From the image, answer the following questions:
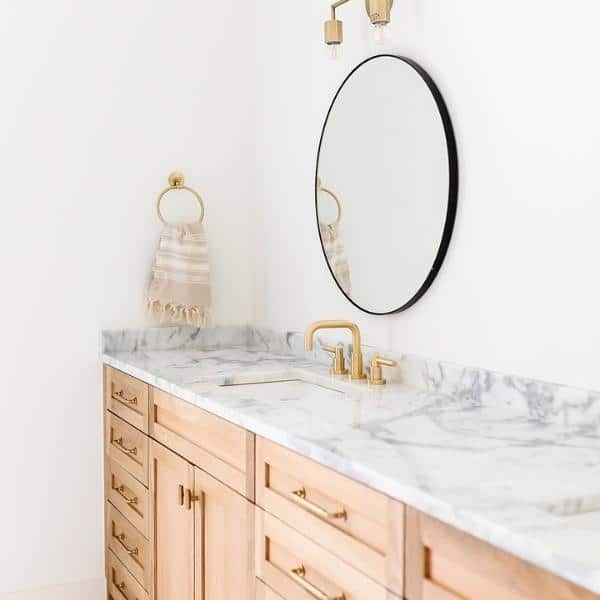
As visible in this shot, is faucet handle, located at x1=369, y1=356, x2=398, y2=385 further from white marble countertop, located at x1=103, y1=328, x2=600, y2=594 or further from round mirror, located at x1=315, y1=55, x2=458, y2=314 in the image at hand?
round mirror, located at x1=315, y1=55, x2=458, y2=314

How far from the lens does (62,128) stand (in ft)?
9.10

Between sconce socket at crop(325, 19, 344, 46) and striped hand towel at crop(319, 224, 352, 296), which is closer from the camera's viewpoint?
sconce socket at crop(325, 19, 344, 46)

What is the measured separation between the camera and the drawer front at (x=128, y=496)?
247cm

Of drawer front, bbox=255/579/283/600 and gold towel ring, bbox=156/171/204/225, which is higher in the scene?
gold towel ring, bbox=156/171/204/225

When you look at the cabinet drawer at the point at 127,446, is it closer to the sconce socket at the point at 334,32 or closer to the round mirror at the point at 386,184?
the round mirror at the point at 386,184

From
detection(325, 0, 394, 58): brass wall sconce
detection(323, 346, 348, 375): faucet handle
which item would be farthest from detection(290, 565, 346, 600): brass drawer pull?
detection(325, 0, 394, 58): brass wall sconce

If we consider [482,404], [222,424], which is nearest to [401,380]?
[482,404]

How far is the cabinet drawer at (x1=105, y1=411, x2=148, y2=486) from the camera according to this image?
246cm

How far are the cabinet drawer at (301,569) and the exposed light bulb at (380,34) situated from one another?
1234 millimetres

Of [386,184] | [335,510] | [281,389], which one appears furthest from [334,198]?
[335,510]

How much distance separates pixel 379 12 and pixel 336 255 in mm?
723

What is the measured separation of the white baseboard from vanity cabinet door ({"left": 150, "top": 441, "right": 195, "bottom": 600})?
57 centimetres

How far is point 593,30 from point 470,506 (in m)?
0.99

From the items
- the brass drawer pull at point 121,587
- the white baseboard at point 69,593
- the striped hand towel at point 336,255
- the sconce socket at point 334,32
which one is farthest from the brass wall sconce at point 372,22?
the white baseboard at point 69,593
